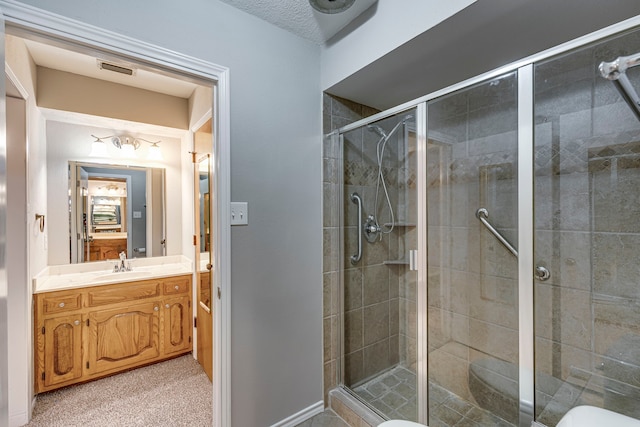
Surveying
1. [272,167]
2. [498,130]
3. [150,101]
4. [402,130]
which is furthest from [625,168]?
[150,101]

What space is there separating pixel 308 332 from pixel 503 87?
1723 mm

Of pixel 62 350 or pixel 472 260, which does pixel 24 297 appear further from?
pixel 472 260

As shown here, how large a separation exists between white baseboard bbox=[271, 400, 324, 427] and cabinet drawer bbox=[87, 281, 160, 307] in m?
1.60

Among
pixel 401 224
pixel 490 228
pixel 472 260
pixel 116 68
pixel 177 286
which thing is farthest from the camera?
pixel 177 286

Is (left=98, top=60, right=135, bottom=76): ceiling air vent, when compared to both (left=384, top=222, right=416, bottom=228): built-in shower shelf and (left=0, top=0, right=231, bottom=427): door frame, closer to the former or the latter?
(left=0, top=0, right=231, bottom=427): door frame

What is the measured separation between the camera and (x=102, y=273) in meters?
2.63

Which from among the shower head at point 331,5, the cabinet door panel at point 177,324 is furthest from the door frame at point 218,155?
the cabinet door panel at point 177,324

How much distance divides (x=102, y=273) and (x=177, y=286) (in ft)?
2.40

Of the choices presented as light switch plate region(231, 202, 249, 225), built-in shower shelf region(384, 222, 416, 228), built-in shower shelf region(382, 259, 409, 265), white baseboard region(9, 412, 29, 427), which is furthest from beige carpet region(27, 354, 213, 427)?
built-in shower shelf region(384, 222, 416, 228)

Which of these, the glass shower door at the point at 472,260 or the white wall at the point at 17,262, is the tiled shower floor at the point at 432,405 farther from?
the white wall at the point at 17,262

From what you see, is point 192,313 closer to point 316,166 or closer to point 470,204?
point 316,166

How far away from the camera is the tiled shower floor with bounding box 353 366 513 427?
1.57m

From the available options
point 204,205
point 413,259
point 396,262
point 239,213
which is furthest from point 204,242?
point 413,259

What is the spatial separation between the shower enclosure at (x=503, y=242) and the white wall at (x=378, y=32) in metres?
0.32
